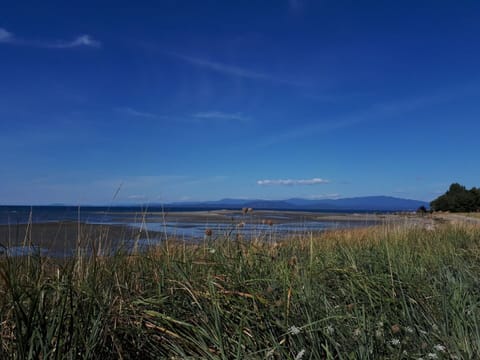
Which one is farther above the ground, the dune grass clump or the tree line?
the tree line

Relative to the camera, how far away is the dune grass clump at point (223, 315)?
2.37 m

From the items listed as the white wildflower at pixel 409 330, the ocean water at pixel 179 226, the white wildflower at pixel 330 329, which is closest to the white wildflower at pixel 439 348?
the white wildflower at pixel 409 330

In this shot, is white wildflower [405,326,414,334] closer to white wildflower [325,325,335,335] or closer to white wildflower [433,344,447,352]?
white wildflower [433,344,447,352]

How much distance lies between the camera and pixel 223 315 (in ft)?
9.54

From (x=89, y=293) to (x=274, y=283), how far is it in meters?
1.37

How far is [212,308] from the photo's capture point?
2.91m

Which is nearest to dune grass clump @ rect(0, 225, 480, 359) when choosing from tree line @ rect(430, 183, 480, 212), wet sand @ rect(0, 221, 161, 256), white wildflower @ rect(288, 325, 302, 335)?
white wildflower @ rect(288, 325, 302, 335)

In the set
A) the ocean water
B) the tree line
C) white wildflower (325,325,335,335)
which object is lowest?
white wildflower (325,325,335,335)

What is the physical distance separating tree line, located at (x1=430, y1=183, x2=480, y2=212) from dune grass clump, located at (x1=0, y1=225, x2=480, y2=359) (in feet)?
211

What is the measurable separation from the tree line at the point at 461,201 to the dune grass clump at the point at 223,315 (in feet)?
211

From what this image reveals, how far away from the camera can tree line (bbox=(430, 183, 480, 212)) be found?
61.8 m

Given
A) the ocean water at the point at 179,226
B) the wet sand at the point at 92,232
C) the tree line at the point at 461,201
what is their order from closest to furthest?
the wet sand at the point at 92,232, the ocean water at the point at 179,226, the tree line at the point at 461,201

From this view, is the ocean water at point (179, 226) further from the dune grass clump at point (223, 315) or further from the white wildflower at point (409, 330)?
the white wildflower at point (409, 330)

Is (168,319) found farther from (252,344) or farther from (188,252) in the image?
(188,252)
